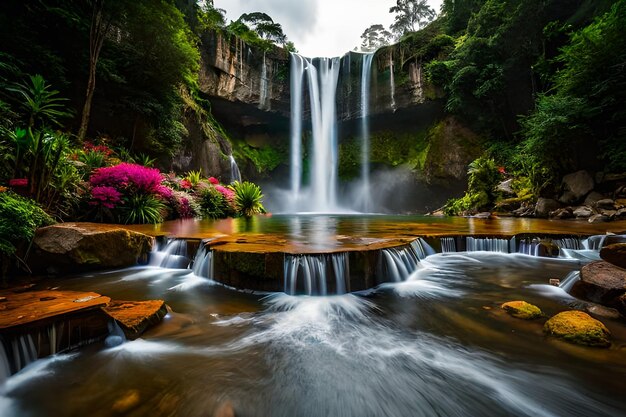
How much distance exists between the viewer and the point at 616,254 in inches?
123

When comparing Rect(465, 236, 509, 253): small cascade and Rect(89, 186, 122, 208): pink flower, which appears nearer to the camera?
Rect(465, 236, 509, 253): small cascade

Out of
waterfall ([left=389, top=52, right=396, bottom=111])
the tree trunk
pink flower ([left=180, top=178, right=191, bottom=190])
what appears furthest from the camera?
waterfall ([left=389, top=52, right=396, bottom=111])

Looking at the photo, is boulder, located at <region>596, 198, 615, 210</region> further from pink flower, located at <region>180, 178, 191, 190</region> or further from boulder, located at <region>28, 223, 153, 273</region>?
pink flower, located at <region>180, 178, 191, 190</region>

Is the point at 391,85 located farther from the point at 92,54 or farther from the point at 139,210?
the point at 139,210

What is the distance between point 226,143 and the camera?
62.6ft

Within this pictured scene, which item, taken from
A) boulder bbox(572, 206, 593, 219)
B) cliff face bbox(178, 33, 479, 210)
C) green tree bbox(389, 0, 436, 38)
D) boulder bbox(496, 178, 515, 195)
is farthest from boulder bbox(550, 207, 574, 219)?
green tree bbox(389, 0, 436, 38)

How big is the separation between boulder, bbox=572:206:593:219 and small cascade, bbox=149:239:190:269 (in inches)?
461

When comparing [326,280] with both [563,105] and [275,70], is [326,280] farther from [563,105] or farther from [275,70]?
[275,70]

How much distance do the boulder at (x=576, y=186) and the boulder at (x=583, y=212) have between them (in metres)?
1.01

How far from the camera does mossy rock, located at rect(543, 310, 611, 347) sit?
2.11m

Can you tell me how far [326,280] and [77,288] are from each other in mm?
2977

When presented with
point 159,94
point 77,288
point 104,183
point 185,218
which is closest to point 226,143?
point 159,94

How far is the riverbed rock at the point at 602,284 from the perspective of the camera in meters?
2.71

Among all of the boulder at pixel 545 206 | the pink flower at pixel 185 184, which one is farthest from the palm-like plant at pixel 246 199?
the boulder at pixel 545 206
